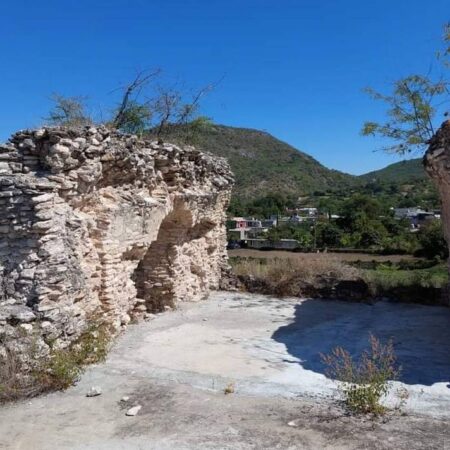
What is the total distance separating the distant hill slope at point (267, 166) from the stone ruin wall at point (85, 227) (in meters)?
47.0

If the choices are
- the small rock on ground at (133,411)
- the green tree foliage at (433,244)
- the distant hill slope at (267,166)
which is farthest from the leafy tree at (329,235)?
the small rock on ground at (133,411)

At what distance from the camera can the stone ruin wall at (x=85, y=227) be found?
6.32m

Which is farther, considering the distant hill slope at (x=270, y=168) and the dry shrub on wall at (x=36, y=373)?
the distant hill slope at (x=270, y=168)

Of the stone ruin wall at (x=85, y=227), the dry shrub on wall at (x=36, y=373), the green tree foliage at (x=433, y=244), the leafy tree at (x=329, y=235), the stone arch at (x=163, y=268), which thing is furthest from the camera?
the leafy tree at (x=329, y=235)

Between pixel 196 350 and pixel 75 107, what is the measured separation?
560 cm

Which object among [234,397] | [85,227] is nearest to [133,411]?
[234,397]

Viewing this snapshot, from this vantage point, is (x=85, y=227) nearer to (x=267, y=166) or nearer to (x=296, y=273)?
(x=296, y=273)

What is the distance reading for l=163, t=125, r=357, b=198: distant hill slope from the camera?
64750 millimetres

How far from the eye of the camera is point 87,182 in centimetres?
735

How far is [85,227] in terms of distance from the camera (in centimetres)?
738

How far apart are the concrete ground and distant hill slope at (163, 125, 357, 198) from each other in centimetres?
4987

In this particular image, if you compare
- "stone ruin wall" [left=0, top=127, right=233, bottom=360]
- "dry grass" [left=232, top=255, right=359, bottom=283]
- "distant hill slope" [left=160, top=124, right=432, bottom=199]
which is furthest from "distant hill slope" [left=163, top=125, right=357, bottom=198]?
"stone ruin wall" [left=0, top=127, right=233, bottom=360]

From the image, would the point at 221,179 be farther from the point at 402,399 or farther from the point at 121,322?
the point at 402,399

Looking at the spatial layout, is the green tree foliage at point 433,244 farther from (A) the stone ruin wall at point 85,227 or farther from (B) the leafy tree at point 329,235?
(A) the stone ruin wall at point 85,227
